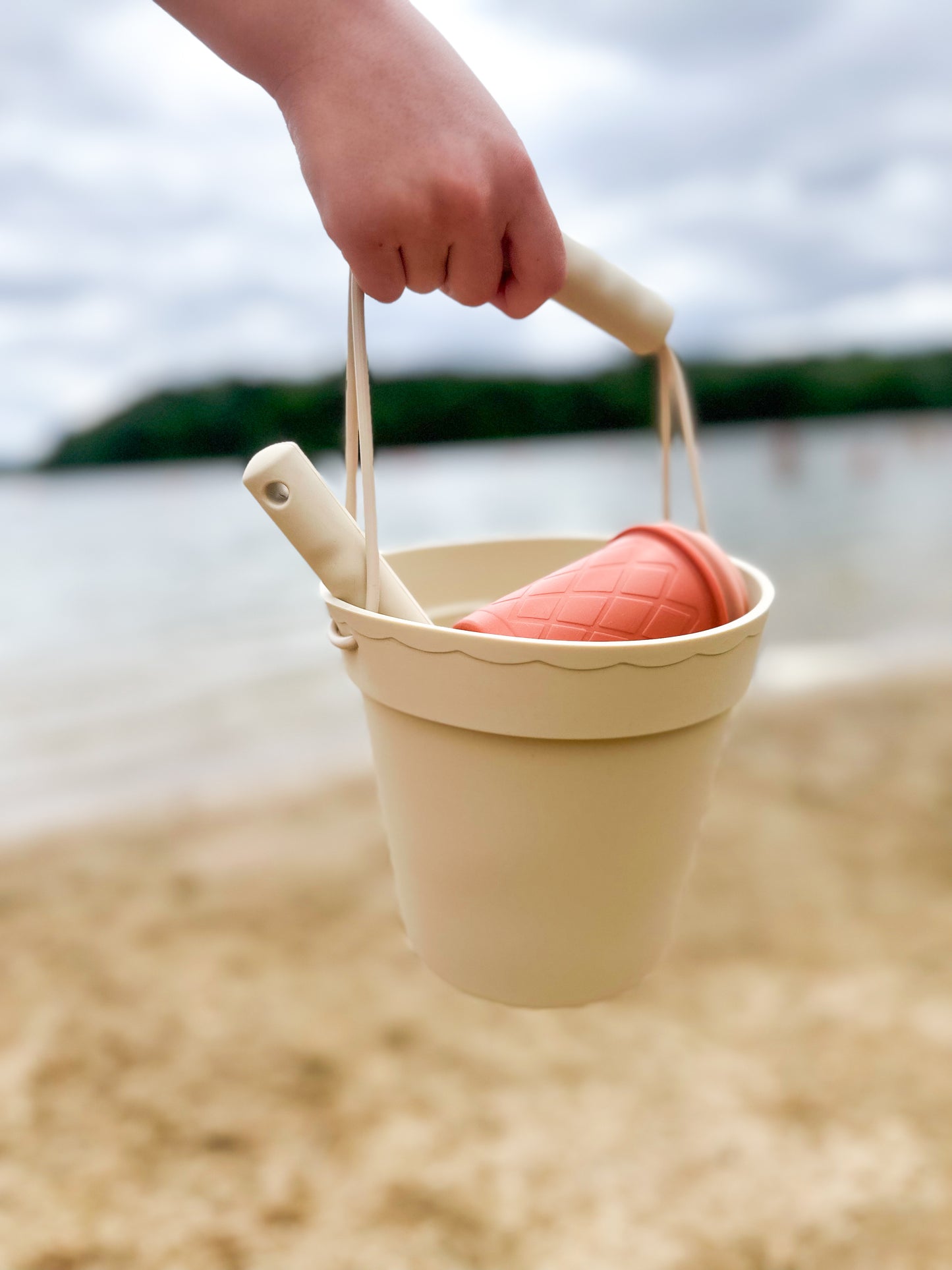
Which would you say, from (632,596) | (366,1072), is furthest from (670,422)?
(366,1072)

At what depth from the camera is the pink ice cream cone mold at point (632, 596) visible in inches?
20.8

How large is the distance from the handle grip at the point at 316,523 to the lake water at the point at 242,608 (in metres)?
0.16

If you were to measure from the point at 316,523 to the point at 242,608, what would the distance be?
102 inches

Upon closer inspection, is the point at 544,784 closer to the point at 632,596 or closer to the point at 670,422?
the point at 632,596

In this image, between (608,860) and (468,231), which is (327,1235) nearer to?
(608,860)

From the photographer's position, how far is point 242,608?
3.01m

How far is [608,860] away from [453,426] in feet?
10.7

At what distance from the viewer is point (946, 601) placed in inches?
118

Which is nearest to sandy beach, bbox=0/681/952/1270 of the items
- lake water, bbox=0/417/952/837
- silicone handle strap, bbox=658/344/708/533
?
lake water, bbox=0/417/952/837

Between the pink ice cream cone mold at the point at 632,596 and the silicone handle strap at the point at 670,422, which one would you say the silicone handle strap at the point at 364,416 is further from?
the silicone handle strap at the point at 670,422

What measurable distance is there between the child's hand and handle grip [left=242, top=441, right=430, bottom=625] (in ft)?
0.35

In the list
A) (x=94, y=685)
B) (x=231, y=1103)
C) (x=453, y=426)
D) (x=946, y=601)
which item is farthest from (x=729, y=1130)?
(x=453, y=426)

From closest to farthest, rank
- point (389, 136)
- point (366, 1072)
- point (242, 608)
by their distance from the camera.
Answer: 1. point (389, 136)
2. point (366, 1072)
3. point (242, 608)

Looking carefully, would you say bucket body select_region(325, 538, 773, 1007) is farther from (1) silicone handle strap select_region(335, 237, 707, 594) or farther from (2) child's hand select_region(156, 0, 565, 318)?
(2) child's hand select_region(156, 0, 565, 318)
